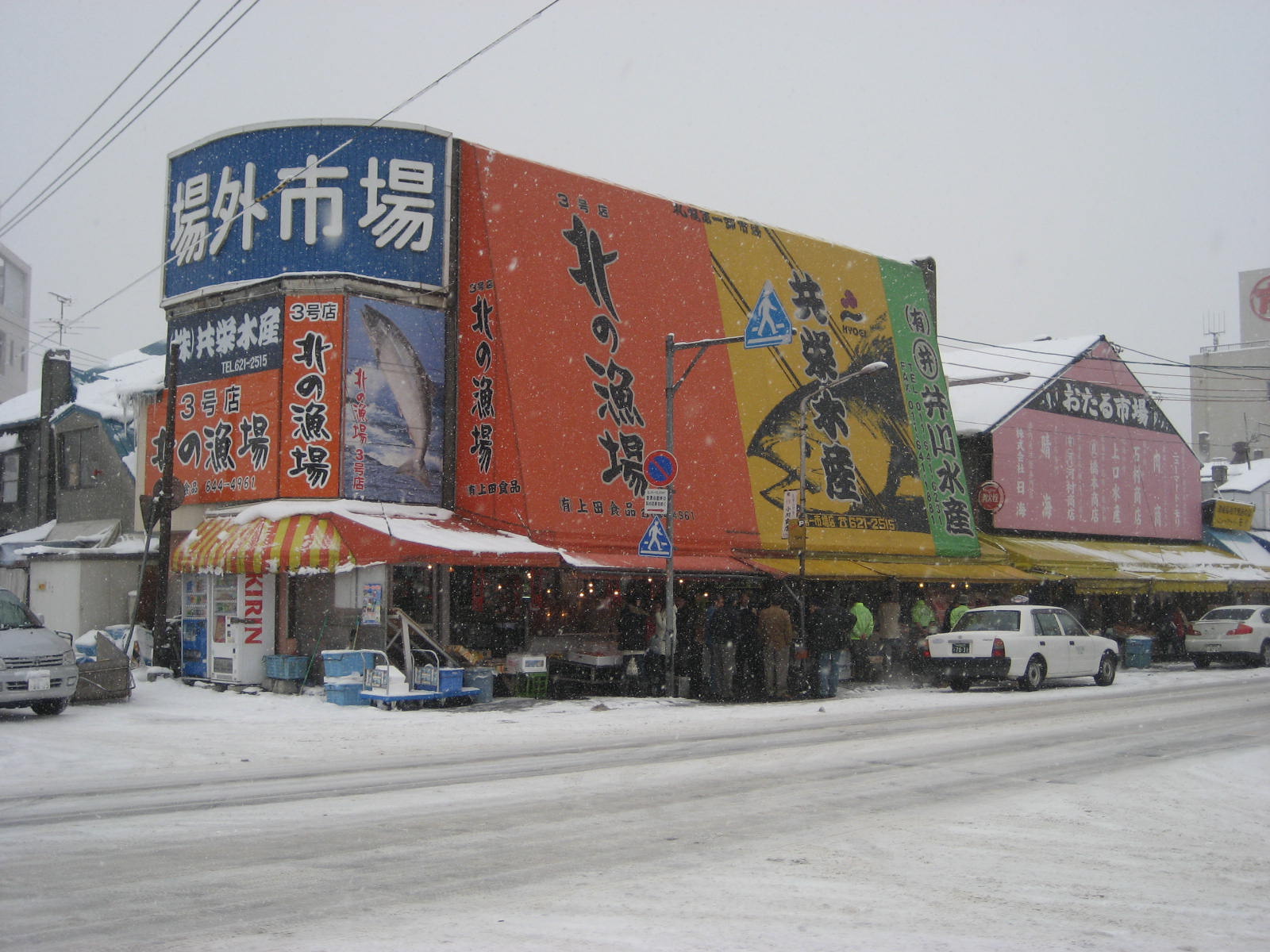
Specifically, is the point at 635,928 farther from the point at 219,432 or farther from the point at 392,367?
the point at 219,432

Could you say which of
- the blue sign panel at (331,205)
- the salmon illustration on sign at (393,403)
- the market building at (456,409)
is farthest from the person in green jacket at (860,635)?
the blue sign panel at (331,205)

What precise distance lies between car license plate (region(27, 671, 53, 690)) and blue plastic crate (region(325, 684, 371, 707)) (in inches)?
165

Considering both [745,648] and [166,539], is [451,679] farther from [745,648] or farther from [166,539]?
[166,539]

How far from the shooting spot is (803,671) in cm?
2203

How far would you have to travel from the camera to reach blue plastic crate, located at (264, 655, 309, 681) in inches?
795

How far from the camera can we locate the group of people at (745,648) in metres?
21.4

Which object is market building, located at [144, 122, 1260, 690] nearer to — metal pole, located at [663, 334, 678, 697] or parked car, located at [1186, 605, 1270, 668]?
metal pole, located at [663, 334, 678, 697]

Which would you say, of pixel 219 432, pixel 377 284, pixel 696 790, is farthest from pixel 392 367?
pixel 696 790

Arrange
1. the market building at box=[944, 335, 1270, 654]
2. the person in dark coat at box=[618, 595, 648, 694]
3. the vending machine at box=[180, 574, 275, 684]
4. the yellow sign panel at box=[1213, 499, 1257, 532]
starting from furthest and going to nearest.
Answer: the yellow sign panel at box=[1213, 499, 1257, 532] < the market building at box=[944, 335, 1270, 654] < the person in dark coat at box=[618, 595, 648, 694] < the vending machine at box=[180, 574, 275, 684]

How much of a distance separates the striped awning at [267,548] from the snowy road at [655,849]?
6.05 m

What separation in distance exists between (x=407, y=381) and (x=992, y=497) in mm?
17763

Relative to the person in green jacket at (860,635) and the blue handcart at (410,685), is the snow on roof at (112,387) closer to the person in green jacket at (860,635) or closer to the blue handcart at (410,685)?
the blue handcart at (410,685)

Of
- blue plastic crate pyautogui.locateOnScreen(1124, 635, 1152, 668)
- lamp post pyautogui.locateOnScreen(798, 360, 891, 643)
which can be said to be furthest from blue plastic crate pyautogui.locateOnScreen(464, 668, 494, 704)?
blue plastic crate pyautogui.locateOnScreen(1124, 635, 1152, 668)

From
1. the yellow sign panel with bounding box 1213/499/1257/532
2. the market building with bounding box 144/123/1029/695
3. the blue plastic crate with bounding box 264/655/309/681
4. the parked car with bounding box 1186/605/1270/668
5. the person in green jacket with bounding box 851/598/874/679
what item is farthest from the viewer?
the yellow sign panel with bounding box 1213/499/1257/532
